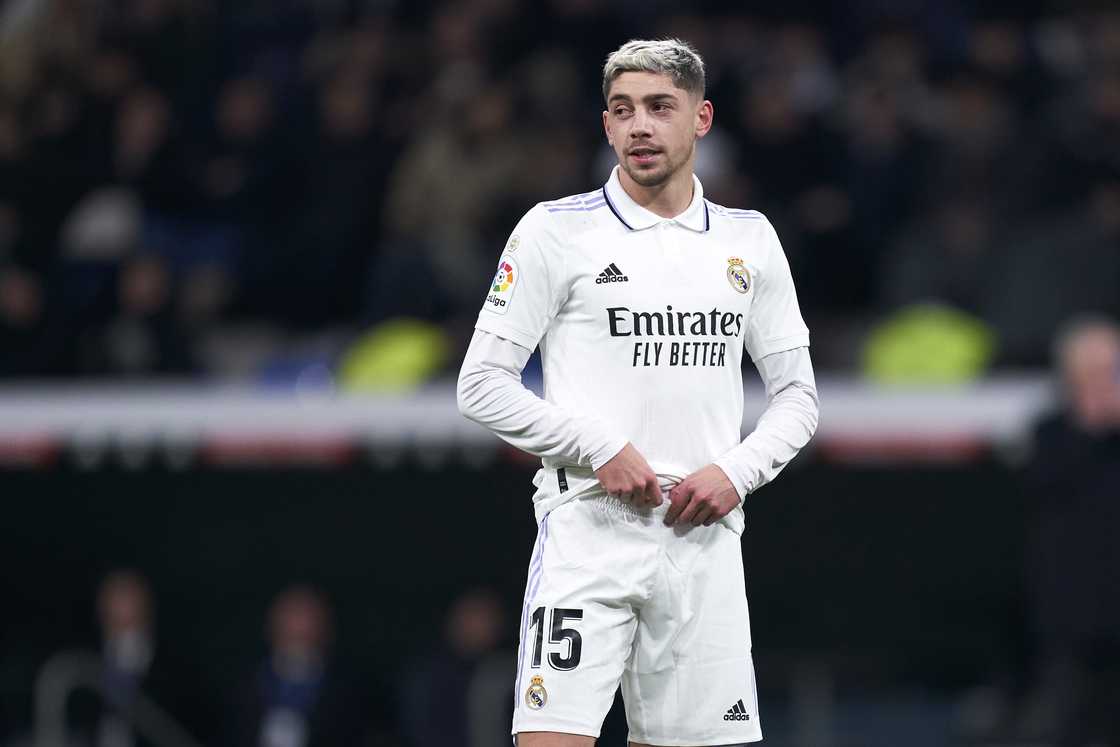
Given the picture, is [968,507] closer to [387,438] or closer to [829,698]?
[829,698]

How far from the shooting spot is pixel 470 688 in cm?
1050

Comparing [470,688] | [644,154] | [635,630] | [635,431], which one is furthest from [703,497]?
[470,688]

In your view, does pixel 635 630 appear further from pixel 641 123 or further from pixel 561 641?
pixel 641 123

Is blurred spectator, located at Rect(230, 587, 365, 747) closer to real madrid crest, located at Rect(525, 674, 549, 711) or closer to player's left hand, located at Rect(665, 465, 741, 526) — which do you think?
real madrid crest, located at Rect(525, 674, 549, 711)

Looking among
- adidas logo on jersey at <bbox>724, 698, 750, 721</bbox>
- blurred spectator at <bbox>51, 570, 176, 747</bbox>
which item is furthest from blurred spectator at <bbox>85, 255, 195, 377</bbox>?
adidas logo on jersey at <bbox>724, 698, 750, 721</bbox>

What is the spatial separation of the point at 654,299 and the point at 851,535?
5882mm

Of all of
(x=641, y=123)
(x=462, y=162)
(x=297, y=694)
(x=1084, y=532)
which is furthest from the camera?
(x=462, y=162)

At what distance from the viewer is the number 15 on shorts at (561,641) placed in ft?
15.3

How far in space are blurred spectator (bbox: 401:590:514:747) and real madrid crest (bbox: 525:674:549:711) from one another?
18.8 ft

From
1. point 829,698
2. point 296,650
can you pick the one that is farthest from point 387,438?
point 829,698

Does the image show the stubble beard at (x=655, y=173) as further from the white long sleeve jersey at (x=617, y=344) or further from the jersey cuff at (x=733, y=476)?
the jersey cuff at (x=733, y=476)

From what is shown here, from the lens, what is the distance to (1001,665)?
10266mm

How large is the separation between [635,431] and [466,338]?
19.0ft

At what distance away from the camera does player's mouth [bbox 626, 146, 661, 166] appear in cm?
475
